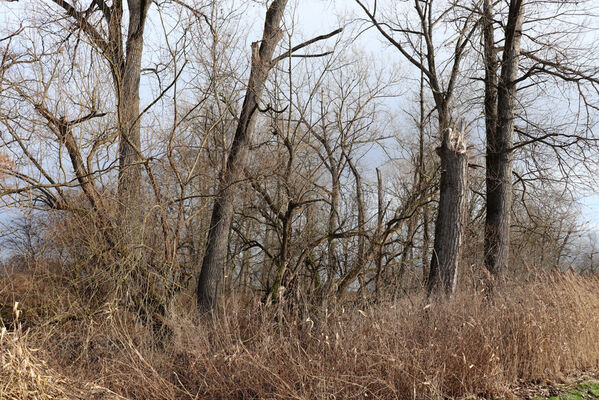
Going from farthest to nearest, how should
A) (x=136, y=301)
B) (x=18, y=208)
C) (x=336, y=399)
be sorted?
1. (x=136, y=301)
2. (x=18, y=208)
3. (x=336, y=399)

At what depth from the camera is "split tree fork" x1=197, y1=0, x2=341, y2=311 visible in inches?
387

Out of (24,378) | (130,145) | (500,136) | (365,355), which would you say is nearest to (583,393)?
(365,355)

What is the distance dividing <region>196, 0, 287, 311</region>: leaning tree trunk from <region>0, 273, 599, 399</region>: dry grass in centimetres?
280

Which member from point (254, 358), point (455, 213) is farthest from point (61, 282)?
point (455, 213)

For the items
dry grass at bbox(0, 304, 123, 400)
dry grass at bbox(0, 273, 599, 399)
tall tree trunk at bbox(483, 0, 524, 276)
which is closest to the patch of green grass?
dry grass at bbox(0, 273, 599, 399)

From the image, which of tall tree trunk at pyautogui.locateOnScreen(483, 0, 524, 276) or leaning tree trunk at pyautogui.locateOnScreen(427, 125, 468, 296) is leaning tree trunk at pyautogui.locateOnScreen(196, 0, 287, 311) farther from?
tall tree trunk at pyautogui.locateOnScreen(483, 0, 524, 276)

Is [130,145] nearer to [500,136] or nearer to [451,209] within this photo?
[451,209]

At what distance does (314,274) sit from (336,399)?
6.61 metres

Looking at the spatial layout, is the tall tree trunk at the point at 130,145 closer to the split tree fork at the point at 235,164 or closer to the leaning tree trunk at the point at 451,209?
the split tree fork at the point at 235,164

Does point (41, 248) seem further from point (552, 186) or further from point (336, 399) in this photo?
point (552, 186)

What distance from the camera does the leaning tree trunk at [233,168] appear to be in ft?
32.3

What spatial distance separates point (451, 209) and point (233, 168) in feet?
14.2

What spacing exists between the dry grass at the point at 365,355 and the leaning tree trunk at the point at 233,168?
9.20 feet

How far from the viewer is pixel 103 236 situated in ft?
25.3
